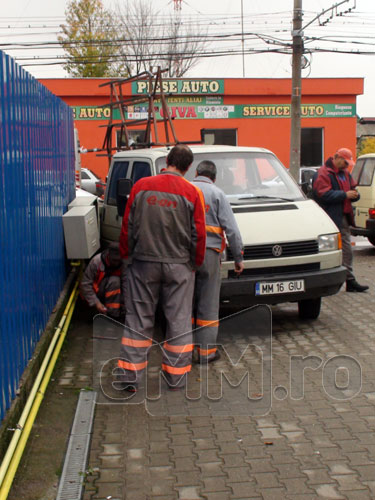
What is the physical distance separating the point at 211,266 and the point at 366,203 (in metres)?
7.92

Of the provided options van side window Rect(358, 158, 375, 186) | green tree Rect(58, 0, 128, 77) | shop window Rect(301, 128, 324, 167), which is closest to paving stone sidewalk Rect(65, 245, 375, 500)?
van side window Rect(358, 158, 375, 186)

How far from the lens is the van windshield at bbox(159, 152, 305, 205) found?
797 cm

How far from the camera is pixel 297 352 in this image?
6805 millimetres

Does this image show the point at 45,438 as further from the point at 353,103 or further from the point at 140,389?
the point at 353,103

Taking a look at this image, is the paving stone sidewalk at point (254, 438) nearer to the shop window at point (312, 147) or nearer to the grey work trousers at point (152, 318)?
the grey work trousers at point (152, 318)

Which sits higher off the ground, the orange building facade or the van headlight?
the orange building facade

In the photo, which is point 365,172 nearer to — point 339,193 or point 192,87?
point 339,193

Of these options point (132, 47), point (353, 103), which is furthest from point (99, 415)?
point (132, 47)

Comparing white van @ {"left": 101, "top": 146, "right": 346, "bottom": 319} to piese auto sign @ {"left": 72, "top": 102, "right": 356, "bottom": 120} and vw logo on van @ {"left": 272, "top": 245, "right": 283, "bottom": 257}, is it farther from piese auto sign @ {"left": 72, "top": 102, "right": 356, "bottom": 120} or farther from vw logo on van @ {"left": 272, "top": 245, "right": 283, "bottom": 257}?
piese auto sign @ {"left": 72, "top": 102, "right": 356, "bottom": 120}

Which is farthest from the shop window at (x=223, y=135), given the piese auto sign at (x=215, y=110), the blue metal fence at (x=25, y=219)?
the blue metal fence at (x=25, y=219)

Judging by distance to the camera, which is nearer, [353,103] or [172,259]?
[172,259]

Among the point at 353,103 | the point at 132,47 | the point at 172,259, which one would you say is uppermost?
the point at 132,47

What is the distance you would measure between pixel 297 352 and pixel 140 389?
182 centimetres

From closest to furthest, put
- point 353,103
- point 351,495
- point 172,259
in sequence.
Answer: point 351,495
point 172,259
point 353,103
